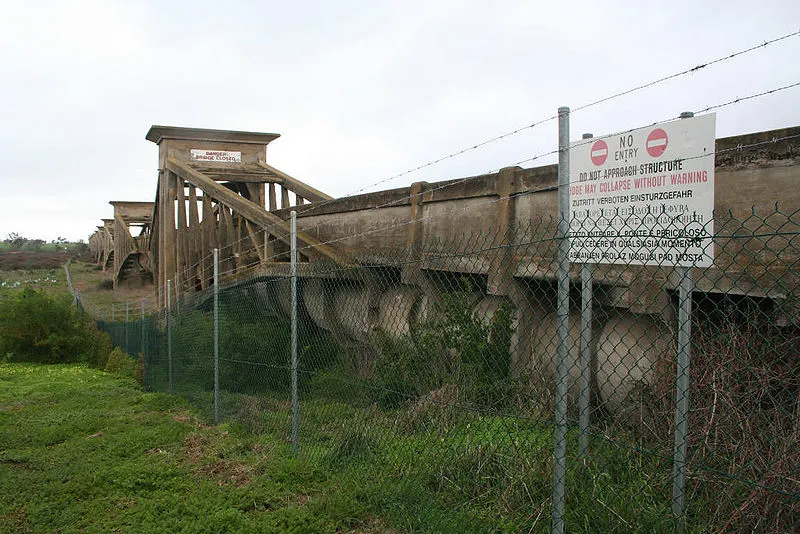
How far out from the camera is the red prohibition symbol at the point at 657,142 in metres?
3.08

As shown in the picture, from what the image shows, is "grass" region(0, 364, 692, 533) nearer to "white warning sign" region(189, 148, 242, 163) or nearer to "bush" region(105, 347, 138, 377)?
"bush" region(105, 347, 138, 377)

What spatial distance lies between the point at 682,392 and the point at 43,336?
758 inches

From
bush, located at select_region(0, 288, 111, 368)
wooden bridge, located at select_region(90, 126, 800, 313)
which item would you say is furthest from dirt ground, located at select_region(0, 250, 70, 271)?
wooden bridge, located at select_region(90, 126, 800, 313)

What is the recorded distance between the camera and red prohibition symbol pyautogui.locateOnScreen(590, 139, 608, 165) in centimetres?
329

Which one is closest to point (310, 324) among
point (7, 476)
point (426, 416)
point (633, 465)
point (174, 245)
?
point (426, 416)

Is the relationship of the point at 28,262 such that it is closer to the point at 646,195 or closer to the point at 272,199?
the point at 272,199

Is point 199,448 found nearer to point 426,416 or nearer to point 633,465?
point 426,416

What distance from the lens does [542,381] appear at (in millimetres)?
4828

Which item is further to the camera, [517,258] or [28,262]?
[28,262]

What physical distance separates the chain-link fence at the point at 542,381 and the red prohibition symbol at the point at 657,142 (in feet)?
1.29

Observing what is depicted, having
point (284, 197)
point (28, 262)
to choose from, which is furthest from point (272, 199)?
point (28, 262)

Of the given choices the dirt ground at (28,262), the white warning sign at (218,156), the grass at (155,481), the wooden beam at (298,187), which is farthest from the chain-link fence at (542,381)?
the dirt ground at (28,262)

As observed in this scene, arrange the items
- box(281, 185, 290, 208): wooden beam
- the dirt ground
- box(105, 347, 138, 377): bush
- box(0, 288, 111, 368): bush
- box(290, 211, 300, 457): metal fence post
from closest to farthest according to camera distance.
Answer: box(290, 211, 300, 457): metal fence post < box(105, 347, 138, 377): bush < box(281, 185, 290, 208): wooden beam < box(0, 288, 111, 368): bush < the dirt ground

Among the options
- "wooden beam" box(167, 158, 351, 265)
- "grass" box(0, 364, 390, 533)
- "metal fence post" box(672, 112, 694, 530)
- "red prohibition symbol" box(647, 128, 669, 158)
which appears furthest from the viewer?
"wooden beam" box(167, 158, 351, 265)
